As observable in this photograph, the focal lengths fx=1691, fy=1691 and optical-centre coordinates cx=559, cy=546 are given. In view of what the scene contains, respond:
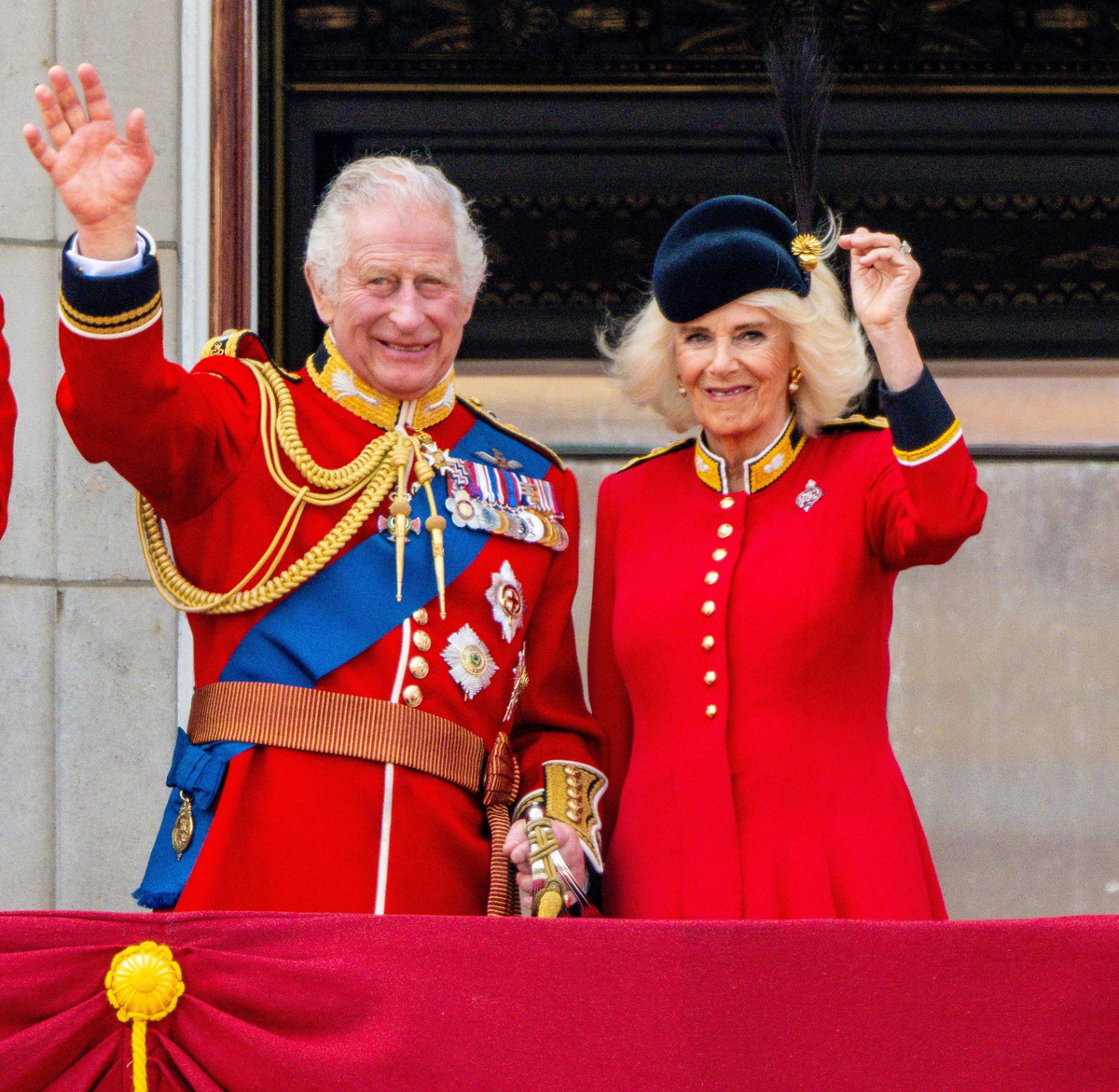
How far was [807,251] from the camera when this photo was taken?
245 cm

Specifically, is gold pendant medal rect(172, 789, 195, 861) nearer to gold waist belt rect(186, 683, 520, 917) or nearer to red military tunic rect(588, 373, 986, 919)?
gold waist belt rect(186, 683, 520, 917)

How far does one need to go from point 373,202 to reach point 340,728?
0.75m

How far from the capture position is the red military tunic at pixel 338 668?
2094mm

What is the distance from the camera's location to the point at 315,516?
2346 mm

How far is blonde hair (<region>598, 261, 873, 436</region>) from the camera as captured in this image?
2.44 metres

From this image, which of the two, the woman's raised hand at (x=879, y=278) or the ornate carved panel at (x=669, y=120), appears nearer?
the woman's raised hand at (x=879, y=278)

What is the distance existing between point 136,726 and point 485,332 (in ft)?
3.81

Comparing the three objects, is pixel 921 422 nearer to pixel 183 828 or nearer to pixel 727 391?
pixel 727 391

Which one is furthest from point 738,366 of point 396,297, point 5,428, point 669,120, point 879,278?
point 669,120

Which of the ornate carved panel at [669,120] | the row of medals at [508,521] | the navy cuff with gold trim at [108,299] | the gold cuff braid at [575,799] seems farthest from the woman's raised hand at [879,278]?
the ornate carved panel at [669,120]

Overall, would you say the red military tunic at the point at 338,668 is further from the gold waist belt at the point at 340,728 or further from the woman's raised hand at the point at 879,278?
the woman's raised hand at the point at 879,278

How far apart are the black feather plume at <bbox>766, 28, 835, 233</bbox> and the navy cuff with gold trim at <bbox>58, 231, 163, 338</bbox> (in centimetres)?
98

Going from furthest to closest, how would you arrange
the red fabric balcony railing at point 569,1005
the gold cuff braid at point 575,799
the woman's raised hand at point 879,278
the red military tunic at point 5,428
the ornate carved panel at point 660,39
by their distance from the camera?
the ornate carved panel at point 660,39, the gold cuff braid at point 575,799, the woman's raised hand at point 879,278, the red military tunic at point 5,428, the red fabric balcony railing at point 569,1005

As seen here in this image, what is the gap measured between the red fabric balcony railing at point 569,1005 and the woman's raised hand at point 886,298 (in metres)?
0.75
